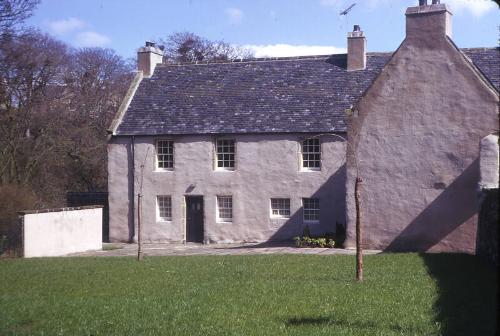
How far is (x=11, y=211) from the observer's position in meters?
29.5

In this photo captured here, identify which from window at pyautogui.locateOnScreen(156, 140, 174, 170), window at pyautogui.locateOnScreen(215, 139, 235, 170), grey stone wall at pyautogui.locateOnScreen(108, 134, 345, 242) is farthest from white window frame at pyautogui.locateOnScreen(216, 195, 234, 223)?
window at pyautogui.locateOnScreen(156, 140, 174, 170)

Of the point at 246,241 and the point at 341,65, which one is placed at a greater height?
the point at 341,65

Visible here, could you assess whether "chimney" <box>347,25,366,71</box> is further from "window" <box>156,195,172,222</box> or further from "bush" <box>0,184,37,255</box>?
"bush" <box>0,184,37,255</box>

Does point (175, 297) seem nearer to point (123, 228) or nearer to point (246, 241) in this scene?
point (246, 241)

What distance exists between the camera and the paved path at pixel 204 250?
2590 cm

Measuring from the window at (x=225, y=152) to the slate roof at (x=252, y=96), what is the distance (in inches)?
29.2

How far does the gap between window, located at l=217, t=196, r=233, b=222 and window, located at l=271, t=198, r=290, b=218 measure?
80.1 inches

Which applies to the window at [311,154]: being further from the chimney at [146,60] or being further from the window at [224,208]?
the chimney at [146,60]

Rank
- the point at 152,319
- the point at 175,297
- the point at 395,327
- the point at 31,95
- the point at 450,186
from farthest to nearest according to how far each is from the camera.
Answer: the point at 31,95
the point at 450,186
the point at 175,297
the point at 152,319
the point at 395,327

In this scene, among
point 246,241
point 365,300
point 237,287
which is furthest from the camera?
point 246,241

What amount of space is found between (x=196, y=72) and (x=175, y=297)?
77.7 ft

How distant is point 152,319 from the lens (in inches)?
449

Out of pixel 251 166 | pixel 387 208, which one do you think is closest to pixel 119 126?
pixel 251 166

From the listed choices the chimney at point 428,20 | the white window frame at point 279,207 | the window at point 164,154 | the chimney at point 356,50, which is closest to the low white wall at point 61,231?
the window at point 164,154
